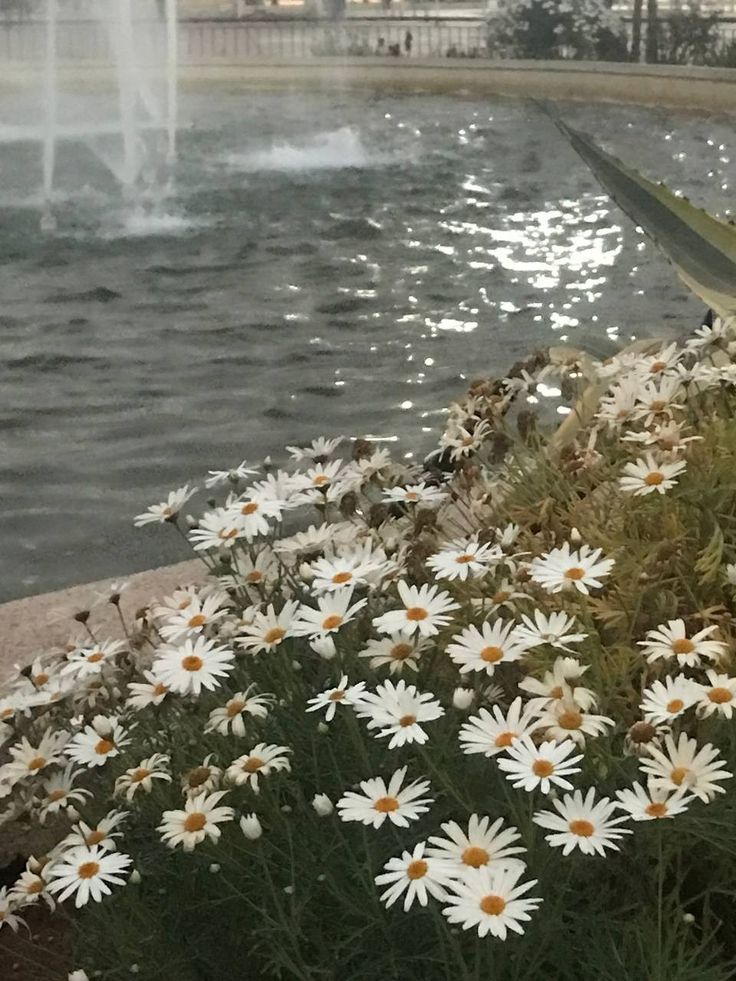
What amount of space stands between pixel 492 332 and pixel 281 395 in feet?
1.28

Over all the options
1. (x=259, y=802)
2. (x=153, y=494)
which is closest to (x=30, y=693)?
(x=259, y=802)

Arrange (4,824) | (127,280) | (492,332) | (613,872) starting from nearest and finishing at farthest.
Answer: (613,872) < (4,824) < (492,332) < (127,280)

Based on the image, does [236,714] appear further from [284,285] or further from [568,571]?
[284,285]

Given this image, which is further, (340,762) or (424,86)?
(424,86)

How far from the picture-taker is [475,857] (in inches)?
18.5

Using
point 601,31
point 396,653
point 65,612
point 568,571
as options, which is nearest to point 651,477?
point 568,571

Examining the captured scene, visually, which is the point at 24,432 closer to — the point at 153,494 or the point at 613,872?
the point at 153,494

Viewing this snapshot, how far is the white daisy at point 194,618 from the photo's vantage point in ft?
2.23

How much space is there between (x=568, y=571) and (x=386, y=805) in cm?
19

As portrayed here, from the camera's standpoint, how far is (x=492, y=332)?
73.8 inches

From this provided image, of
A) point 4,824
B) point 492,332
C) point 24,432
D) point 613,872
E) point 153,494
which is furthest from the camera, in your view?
point 492,332

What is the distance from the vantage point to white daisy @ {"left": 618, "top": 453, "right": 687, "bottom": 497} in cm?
69

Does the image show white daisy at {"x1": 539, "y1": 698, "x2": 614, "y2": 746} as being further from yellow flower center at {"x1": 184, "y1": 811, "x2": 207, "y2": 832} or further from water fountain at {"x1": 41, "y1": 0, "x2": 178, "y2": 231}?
water fountain at {"x1": 41, "y1": 0, "x2": 178, "y2": 231}

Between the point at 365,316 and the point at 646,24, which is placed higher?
the point at 646,24
